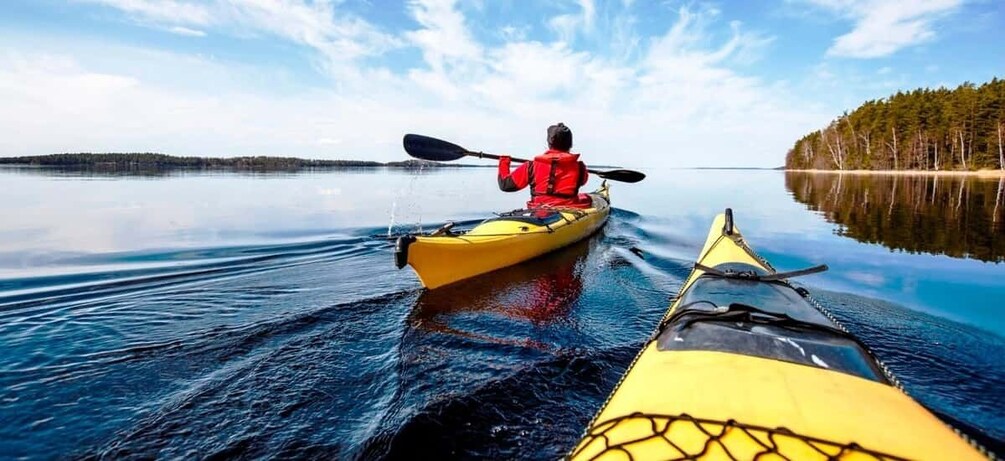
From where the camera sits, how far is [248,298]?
17.8ft

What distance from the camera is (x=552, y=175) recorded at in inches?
354

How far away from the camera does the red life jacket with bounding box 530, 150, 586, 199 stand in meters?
8.66

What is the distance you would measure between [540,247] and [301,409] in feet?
17.9

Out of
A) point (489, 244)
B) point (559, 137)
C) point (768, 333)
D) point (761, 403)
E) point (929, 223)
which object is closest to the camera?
point (761, 403)

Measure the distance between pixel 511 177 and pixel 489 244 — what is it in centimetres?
231

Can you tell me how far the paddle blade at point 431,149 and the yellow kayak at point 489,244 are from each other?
1.60 meters

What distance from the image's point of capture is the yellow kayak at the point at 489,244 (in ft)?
18.6

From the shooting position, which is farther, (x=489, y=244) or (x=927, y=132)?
(x=927, y=132)

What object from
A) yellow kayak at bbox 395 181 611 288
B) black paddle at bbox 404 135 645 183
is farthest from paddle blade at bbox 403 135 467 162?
yellow kayak at bbox 395 181 611 288

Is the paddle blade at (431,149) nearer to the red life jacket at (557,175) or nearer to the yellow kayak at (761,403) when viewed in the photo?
the red life jacket at (557,175)

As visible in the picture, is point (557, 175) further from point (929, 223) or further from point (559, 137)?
point (929, 223)

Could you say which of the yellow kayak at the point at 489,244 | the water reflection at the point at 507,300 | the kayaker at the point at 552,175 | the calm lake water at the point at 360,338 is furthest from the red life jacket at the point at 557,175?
the water reflection at the point at 507,300

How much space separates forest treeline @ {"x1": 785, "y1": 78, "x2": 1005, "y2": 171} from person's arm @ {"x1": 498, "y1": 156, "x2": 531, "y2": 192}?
2301 inches

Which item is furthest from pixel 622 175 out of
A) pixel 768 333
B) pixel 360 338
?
pixel 768 333
